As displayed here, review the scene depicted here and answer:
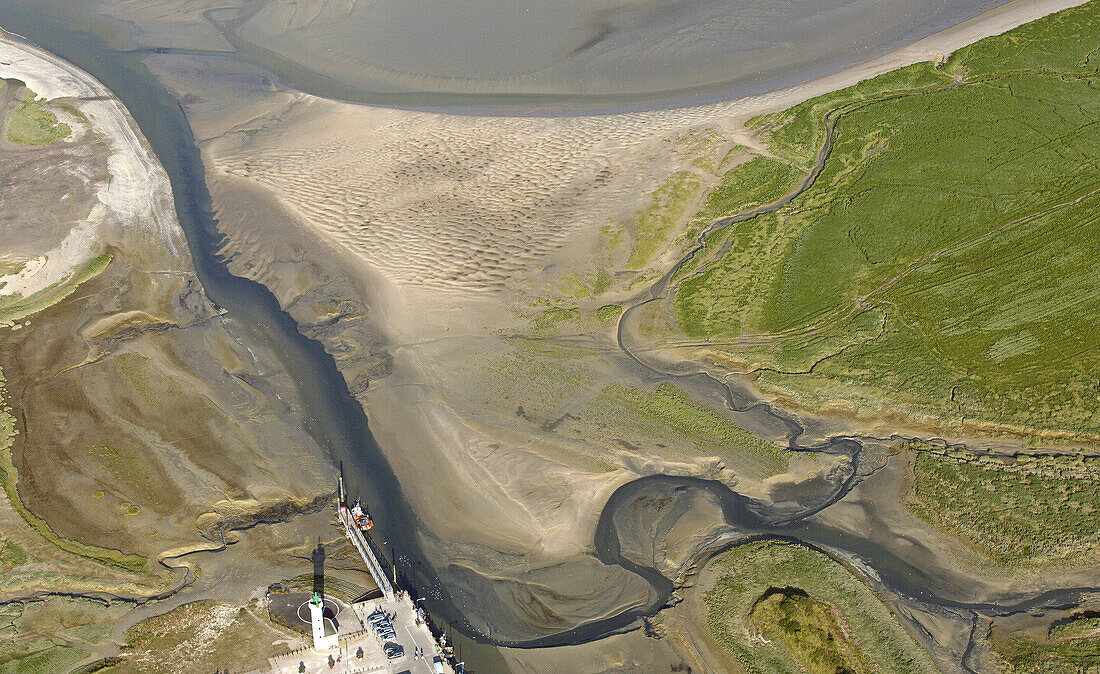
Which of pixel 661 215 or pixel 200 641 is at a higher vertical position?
pixel 661 215

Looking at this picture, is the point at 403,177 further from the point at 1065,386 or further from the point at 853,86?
the point at 1065,386

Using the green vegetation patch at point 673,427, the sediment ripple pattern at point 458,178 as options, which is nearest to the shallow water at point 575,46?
the sediment ripple pattern at point 458,178

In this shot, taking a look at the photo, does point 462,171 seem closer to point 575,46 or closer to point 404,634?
point 575,46

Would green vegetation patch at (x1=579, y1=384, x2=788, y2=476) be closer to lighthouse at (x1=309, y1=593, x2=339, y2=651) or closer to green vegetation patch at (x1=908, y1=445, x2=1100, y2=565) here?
green vegetation patch at (x1=908, y1=445, x2=1100, y2=565)

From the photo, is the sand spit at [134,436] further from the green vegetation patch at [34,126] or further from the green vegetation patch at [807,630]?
the green vegetation patch at [807,630]

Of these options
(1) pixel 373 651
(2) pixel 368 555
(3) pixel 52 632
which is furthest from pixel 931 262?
(3) pixel 52 632

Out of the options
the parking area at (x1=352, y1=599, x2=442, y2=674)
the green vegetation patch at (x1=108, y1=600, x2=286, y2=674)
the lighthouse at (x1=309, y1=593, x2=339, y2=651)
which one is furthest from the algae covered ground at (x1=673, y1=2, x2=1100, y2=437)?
the green vegetation patch at (x1=108, y1=600, x2=286, y2=674)
